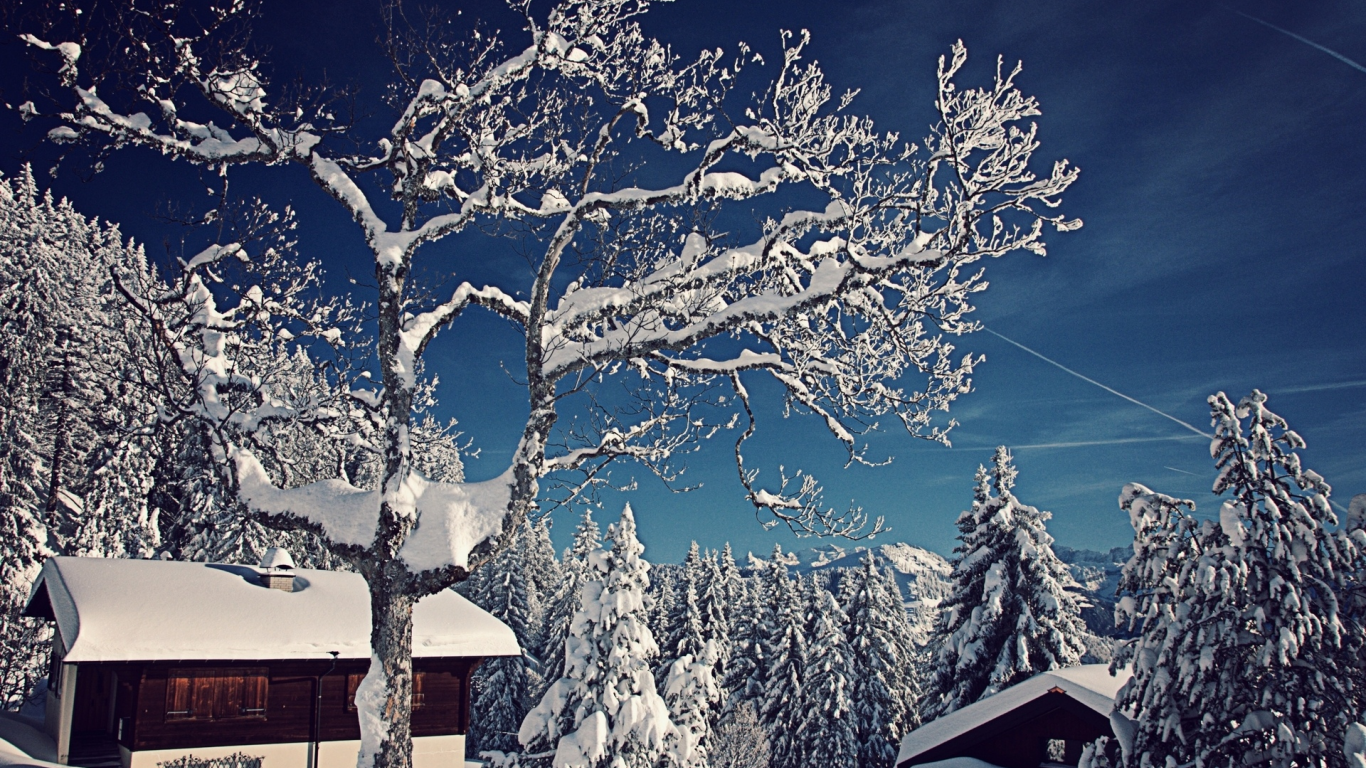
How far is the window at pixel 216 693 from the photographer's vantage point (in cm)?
1734

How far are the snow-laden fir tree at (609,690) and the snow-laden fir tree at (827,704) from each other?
15.4m

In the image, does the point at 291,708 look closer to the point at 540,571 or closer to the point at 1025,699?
the point at 1025,699

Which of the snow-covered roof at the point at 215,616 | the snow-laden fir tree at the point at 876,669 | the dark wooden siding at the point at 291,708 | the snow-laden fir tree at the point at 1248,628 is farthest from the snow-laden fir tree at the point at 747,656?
the snow-laden fir tree at the point at 1248,628

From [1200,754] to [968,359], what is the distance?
7.07 metres

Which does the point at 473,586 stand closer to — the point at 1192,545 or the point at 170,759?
the point at 170,759

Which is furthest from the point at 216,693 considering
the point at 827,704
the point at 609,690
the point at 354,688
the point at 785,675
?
the point at 785,675

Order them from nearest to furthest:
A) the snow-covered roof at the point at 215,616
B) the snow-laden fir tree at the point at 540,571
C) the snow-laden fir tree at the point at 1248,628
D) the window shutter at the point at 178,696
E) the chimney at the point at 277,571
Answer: the snow-laden fir tree at the point at 1248,628
the snow-covered roof at the point at 215,616
the window shutter at the point at 178,696
the chimney at the point at 277,571
the snow-laden fir tree at the point at 540,571

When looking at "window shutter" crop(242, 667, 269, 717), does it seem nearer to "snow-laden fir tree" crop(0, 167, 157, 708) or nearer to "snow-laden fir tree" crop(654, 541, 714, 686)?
"snow-laden fir tree" crop(0, 167, 157, 708)

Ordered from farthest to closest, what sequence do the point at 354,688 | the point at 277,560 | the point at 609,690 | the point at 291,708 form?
the point at 277,560 < the point at 609,690 < the point at 354,688 < the point at 291,708

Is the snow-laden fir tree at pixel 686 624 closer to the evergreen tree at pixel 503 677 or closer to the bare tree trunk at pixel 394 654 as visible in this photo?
the evergreen tree at pixel 503 677

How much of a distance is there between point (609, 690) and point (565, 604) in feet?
82.2

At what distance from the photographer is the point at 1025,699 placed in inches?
650

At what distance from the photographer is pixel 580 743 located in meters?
19.0

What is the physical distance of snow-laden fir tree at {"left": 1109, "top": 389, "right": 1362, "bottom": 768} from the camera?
1023cm
